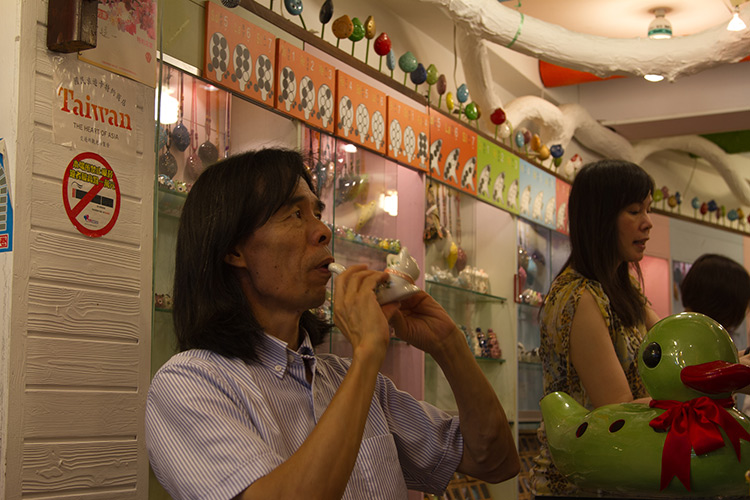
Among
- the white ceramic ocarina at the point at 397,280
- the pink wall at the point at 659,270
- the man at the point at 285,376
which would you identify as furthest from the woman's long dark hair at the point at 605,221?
the pink wall at the point at 659,270

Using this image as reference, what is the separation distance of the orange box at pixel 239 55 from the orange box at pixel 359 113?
0.49 meters

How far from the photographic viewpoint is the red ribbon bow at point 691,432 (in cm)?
146

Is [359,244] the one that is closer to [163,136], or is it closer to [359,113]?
[359,113]

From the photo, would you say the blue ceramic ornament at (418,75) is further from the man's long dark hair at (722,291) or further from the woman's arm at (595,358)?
the woman's arm at (595,358)

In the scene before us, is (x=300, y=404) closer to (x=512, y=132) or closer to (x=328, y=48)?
(x=328, y=48)

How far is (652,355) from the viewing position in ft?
5.24

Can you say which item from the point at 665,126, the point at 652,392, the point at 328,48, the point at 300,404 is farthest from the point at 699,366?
the point at 665,126

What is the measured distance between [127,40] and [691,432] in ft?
6.46

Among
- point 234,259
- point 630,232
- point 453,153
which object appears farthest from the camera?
point 453,153

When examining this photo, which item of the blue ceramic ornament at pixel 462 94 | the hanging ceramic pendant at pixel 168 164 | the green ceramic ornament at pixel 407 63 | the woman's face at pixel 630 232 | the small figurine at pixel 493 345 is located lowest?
the small figurine at pixel 493 345

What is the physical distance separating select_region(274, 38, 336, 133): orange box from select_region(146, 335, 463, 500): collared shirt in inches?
66.8

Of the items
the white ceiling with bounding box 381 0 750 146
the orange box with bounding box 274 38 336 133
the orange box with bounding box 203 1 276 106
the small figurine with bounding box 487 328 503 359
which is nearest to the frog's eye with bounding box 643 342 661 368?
the orange box with bounding box 203 1 276 106

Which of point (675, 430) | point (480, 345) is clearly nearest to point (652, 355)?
point (675, 430)

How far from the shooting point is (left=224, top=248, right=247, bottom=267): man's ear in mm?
1709
